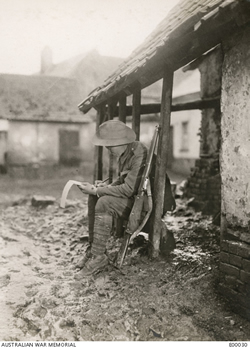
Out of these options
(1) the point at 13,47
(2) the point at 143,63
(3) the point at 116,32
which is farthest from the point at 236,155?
(1) the point at 13,47

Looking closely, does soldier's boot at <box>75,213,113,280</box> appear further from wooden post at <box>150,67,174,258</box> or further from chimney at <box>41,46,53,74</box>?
chimney at <box>41,46,53,74</box>

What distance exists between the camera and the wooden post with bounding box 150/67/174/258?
375 centimetres

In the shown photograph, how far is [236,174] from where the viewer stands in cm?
278

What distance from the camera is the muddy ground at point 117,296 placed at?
8.29 ft

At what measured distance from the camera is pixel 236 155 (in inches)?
109

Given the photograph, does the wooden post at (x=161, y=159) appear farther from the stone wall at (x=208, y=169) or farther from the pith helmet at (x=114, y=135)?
the stone wall at (x=208, y=169)

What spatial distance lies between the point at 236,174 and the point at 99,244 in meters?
1.71

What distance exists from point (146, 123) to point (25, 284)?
47.6 feet

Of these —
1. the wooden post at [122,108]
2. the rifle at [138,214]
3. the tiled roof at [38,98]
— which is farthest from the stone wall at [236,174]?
the tiled roof at [38,98]

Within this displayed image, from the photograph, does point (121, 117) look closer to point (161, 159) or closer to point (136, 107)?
point (136, 107)

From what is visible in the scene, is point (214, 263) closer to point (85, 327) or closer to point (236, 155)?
point (236, 155)

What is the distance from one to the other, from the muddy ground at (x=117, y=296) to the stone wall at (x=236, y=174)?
0.84 feet

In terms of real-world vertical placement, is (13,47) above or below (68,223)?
above

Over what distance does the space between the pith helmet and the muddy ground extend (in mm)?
1457
